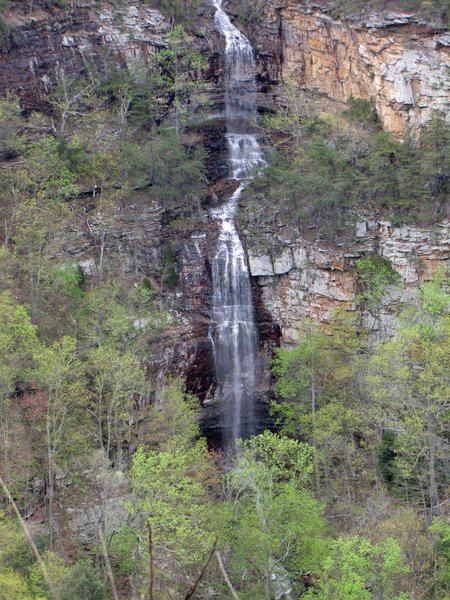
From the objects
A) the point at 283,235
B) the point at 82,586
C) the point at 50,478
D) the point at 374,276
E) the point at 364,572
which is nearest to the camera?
the point at 82,586

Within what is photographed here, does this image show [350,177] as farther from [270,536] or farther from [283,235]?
[270,536]

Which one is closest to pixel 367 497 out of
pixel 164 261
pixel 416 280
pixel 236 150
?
pixel 416 280

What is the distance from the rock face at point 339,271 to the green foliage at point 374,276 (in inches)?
11.1

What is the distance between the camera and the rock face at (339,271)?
3148cm

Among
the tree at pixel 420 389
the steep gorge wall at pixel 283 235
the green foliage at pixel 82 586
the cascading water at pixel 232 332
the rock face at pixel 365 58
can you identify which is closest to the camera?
the green foliage at pixel 82 586

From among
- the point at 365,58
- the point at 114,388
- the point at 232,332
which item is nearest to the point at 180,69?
the point at 365,58

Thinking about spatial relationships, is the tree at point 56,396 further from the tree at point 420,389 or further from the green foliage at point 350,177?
the green foliage at point 350,177

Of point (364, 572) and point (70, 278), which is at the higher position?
point (70, 278)

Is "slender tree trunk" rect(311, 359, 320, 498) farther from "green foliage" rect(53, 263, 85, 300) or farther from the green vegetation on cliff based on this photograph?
"green foliage" rect(53, 263, 85, 300)

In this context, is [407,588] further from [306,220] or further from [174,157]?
[174,157]

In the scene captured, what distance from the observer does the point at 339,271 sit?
108ft

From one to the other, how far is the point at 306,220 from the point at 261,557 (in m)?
20.0

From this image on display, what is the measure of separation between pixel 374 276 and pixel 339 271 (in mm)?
1798

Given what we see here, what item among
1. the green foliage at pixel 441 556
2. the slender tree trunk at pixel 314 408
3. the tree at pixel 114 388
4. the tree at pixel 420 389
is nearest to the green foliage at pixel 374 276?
the tree at pixel 420 389
